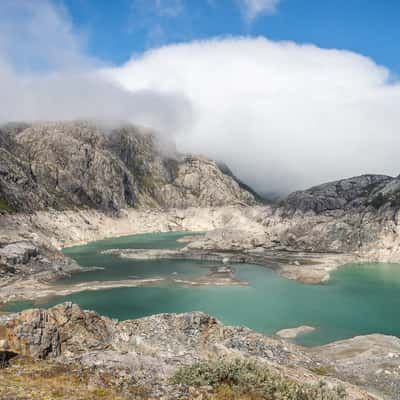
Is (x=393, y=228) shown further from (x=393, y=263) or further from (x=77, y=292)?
(x=77, y=292)

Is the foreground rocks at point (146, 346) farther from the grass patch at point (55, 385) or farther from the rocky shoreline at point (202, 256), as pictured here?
the rocky shoreline at point (202, 256)

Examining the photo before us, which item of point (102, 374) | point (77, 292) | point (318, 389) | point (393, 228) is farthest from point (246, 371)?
point (393, 228)

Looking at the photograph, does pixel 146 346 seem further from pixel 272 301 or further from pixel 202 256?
pixel 202 256

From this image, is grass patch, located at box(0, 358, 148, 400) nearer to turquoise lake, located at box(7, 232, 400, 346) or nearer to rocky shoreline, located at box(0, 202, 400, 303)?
turquoise lake, located at box(7, 232, 400, 346)

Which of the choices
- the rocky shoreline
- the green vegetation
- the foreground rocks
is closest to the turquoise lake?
the rocky shoreline

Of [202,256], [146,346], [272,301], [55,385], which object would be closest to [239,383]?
[55,385]

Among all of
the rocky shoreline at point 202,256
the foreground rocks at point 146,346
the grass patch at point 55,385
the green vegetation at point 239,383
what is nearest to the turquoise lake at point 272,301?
the rocky shoreline at point 202,256
